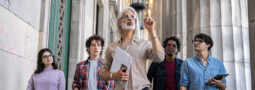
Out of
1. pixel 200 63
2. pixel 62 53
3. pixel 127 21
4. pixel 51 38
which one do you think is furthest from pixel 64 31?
pixel 127 21

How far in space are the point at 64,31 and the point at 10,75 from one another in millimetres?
4293

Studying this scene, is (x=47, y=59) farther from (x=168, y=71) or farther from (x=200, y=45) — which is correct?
(x=200, y=45)

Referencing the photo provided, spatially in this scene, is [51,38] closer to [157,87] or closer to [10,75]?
[10,75]

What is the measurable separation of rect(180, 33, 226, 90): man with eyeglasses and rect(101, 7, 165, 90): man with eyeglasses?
1.46 m

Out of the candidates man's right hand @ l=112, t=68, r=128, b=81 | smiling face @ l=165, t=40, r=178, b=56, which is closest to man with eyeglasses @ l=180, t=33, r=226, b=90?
smiling face @ l=165, t=40, r=178, b=56

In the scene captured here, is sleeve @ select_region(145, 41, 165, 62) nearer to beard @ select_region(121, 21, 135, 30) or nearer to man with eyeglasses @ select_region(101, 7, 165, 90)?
man with eyeglasses @ select_region(101, 7, 165, 90)

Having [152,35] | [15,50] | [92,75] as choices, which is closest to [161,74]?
[92,75]

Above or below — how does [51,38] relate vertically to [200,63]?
above

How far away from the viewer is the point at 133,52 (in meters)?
3.47

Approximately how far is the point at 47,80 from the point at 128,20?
2148 millimetres

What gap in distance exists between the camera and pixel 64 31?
9242mm

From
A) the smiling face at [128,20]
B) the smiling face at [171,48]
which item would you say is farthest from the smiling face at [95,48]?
the smiling face at [128,20]

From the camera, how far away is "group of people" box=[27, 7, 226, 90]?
11.1 ft

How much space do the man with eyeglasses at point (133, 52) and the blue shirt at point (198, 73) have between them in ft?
4.77
